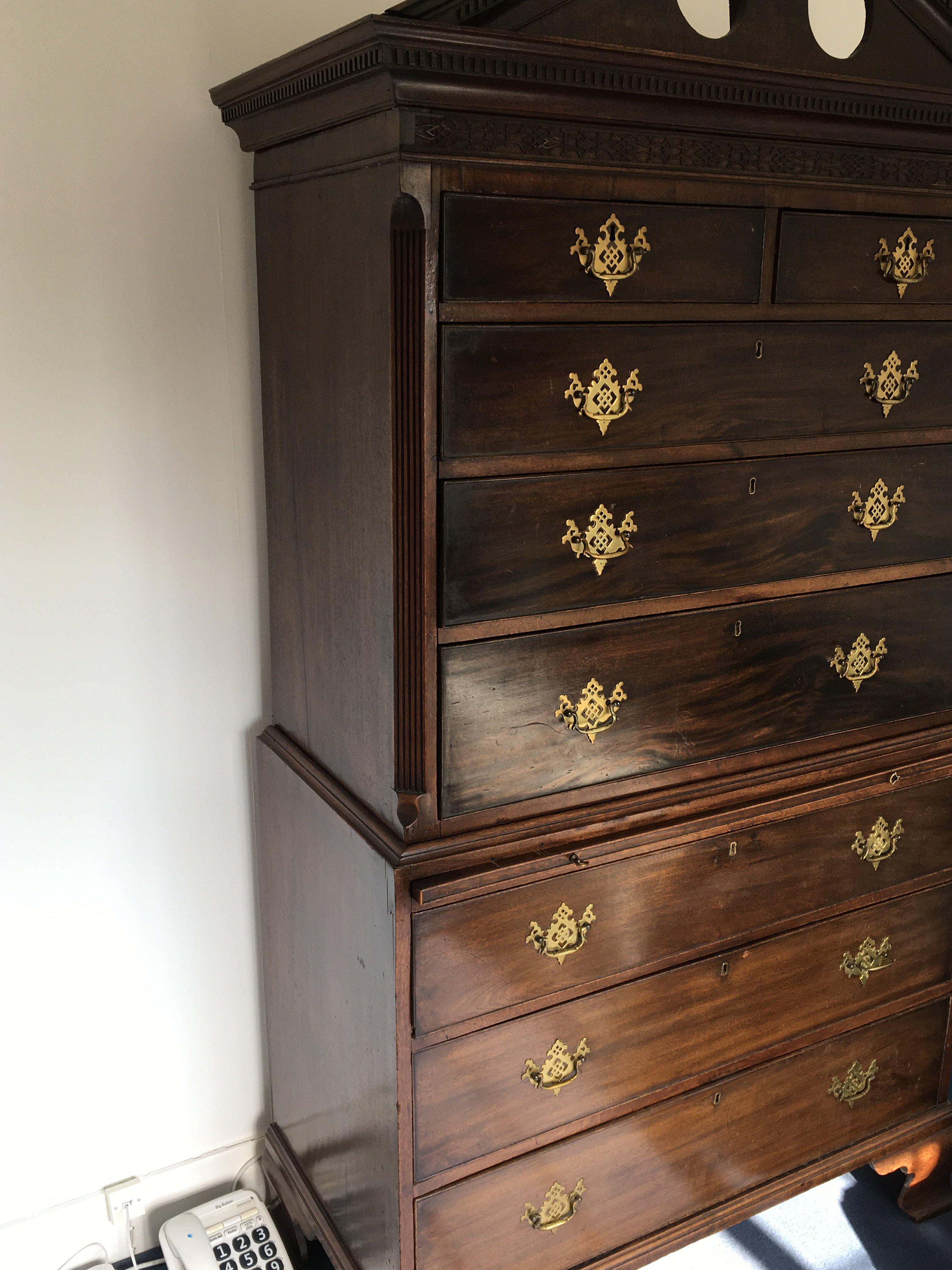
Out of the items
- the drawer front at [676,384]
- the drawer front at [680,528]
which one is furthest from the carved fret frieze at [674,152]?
the drawer front at [680,528]

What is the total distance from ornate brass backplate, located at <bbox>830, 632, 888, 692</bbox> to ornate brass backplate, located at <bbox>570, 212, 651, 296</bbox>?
647 mm

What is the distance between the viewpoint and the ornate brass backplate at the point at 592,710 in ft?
4.58

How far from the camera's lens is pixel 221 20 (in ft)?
5.01

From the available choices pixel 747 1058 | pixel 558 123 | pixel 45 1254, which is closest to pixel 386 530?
pixel 558 123

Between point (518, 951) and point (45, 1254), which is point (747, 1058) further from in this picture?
point (45, 1254)

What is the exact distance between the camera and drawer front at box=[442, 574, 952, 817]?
4.42 ft

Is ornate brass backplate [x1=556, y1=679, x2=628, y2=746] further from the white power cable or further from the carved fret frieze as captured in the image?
the white power cable

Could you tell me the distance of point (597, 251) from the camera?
1.26m

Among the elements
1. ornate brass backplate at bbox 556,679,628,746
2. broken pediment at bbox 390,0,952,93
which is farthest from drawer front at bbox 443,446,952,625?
broken pediment at bbox 390,0,952,93

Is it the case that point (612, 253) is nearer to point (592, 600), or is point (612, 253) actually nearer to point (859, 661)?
point (592, 600)

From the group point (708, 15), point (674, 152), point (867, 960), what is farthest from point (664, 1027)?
point (708, 15)

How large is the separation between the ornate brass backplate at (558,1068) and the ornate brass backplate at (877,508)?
32.4 inches

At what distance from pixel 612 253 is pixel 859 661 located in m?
0.73

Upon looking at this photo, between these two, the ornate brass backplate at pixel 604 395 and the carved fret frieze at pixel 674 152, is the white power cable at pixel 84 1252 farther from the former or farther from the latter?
the carved fret frieze at pixel 674 152
